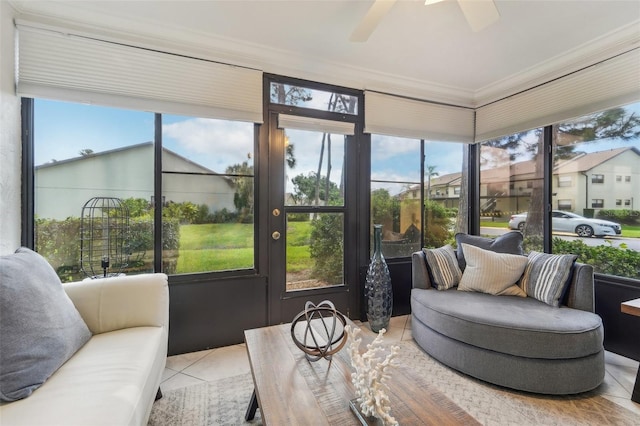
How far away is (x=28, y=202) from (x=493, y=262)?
11.9 ft

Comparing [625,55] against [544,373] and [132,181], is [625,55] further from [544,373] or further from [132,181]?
[132,181]

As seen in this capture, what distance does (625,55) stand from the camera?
226 centimetres

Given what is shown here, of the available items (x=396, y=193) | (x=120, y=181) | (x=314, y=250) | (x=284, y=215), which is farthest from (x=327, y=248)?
(x=120, y=181)

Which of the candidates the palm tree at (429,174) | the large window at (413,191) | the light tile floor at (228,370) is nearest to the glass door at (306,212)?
the large window at (413,191)

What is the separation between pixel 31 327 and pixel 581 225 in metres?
3.89

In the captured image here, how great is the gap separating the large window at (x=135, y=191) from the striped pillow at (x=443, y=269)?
5.50 feet

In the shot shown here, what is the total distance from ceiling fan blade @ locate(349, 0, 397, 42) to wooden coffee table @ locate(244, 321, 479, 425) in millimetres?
1854

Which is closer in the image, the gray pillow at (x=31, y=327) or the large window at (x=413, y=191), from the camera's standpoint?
the gray pillow at (x=31, y=327)

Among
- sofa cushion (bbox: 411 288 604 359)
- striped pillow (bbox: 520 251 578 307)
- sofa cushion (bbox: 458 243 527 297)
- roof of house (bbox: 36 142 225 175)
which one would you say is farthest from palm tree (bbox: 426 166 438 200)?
roof of house (bbox: 36 142 225 175)

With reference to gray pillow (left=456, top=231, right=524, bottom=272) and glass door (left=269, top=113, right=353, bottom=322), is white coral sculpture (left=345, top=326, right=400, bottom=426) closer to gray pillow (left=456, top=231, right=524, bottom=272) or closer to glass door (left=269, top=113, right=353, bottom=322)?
glass door (left=269, top=113, right=353, bottom=322)

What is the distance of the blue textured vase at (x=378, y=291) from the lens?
107 inches

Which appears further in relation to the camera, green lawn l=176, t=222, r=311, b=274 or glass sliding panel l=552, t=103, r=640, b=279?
green lawn l=176, t=222, r=311, b=274

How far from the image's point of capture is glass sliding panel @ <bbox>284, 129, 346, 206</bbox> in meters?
2.79

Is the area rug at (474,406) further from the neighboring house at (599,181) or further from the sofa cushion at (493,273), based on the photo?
the neighboring house at (599,181)
